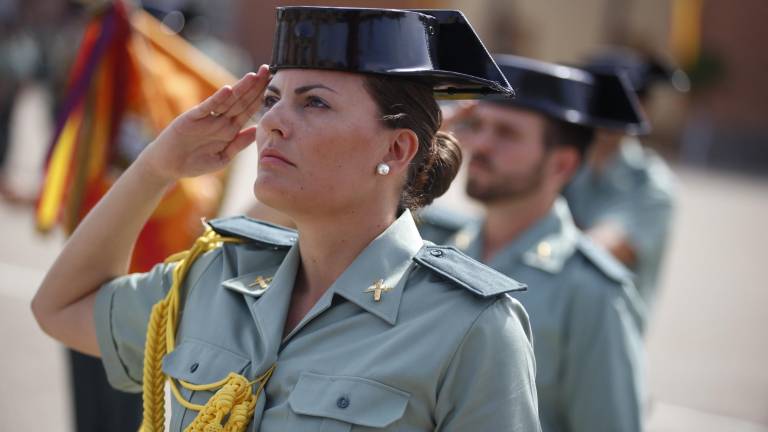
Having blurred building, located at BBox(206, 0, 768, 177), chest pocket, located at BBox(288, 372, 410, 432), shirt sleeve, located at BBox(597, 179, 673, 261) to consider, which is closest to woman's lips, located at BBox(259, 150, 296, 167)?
chest pocket, located at BBox(288, 372, 410, 432)

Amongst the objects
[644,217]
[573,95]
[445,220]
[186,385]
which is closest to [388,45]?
[186,385]

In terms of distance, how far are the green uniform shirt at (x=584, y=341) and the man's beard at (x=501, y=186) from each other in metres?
0.29

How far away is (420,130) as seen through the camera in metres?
2.15

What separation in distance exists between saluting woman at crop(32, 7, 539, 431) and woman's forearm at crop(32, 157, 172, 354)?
15mm

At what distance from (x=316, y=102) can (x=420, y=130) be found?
25 cm

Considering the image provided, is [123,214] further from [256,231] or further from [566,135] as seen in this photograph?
[566,135]

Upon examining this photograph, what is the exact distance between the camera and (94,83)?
4.04 metres

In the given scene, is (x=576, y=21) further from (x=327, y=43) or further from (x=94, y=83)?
(x=327, y=43)

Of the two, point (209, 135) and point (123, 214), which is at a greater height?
point (209, 135)

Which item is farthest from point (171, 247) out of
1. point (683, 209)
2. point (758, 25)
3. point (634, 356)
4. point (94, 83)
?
point (758, 25)

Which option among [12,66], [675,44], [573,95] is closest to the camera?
[573,95]

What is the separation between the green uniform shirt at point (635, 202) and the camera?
15.6 feet

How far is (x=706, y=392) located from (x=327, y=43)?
523 centimetres

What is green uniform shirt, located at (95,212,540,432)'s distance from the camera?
1895 mm
